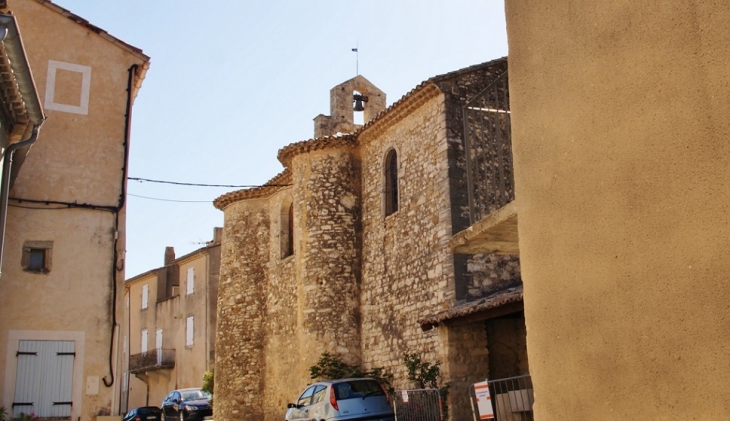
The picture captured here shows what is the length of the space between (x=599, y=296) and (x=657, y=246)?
1.42 ft

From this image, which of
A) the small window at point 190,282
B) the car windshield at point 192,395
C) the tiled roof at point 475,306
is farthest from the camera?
the small window at point 190,282

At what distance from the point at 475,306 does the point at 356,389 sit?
338 centimetres

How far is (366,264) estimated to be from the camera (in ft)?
59.1

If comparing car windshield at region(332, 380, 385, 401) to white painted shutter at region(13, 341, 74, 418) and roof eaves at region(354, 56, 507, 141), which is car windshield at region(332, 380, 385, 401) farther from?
roof eaves at region(354, 56, 507, 141)

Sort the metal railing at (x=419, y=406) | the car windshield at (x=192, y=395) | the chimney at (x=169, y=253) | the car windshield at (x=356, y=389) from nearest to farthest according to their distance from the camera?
the metal railing at (x=419, y=406), the car windshield at (x=356, y=389), the car windshield at (x=192, y=395), the chimney at (x=169, y=253)

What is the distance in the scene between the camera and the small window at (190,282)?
Answer: 3300 cm

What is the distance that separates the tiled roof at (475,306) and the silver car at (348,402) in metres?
1.71

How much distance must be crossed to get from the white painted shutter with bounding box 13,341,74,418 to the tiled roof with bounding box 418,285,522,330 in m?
6.46

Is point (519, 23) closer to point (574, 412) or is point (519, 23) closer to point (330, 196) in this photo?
point (574, 412)

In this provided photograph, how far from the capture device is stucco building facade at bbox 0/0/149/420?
12430 millimetres

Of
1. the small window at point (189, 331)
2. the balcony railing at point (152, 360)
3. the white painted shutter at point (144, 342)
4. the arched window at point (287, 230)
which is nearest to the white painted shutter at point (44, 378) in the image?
the arched window at point (287, 230)

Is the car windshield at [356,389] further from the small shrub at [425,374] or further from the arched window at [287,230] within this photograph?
the arched window at [287,230]

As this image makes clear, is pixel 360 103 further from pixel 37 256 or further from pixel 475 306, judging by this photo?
pixel 37 256

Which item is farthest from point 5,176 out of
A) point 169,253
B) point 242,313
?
point 169,253
